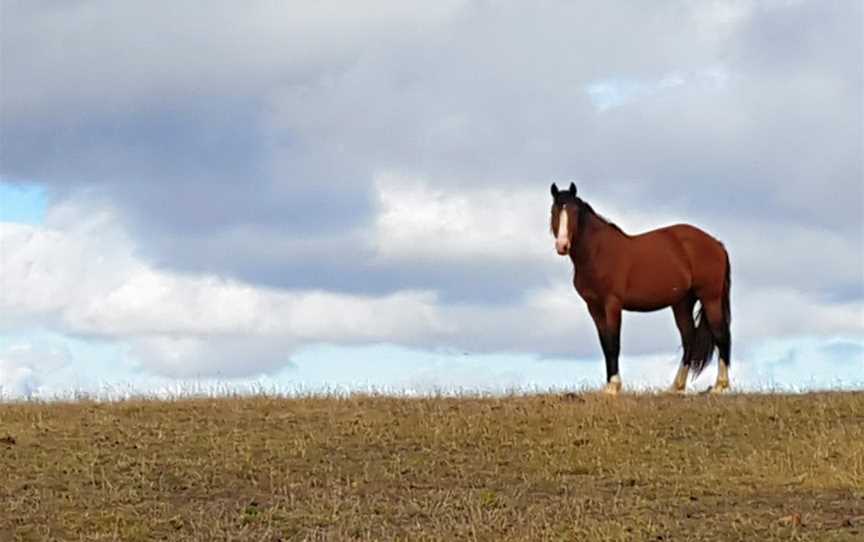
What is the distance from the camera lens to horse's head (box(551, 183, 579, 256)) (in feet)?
62.8

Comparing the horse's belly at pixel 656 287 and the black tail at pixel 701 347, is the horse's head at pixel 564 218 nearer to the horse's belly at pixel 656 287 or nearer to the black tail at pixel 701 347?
the horse's belly at pixel 656 287

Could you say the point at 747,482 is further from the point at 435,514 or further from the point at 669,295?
the point at 669,295

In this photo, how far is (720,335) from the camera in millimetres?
20234

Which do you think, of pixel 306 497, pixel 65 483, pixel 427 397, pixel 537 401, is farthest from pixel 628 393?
pixel 65 483

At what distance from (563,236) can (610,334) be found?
1430mm

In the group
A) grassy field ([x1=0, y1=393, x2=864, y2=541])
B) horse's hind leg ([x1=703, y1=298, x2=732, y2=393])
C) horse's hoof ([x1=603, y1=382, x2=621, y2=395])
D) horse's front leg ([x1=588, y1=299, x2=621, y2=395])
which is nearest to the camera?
grassy field ([x1=0, y1=393, x2=864, y2=541])

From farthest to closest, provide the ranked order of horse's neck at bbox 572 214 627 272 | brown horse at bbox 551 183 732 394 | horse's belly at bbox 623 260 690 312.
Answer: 1. horse's belly at bbox 623 260 690 312
2. horse's neck at bbox 572 214 627 272
3. brown horse at bbox 551 183 732 394

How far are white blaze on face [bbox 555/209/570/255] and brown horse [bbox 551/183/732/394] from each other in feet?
0.04

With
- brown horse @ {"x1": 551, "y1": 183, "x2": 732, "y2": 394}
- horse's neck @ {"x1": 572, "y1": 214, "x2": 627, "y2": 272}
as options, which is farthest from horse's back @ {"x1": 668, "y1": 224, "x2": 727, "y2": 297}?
horse's neck @ {"x1": 572, "y1": 214, "x2": 627, "y2": 272}

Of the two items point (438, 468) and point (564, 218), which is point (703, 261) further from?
point (438, 468)

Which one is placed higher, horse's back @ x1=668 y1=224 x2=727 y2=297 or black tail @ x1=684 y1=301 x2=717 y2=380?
horse's back @ x1=668 y1=224 x2=727 y2=297

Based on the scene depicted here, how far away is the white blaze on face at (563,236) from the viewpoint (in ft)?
62.6

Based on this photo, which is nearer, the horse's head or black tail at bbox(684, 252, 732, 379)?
the horse's head

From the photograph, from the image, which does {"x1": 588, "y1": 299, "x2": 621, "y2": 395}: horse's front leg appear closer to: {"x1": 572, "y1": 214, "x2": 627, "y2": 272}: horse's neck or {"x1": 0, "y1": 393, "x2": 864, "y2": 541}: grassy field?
{"x1": 572, "y1": 214, "x2": 627, "y2": 272}: horse's neck
